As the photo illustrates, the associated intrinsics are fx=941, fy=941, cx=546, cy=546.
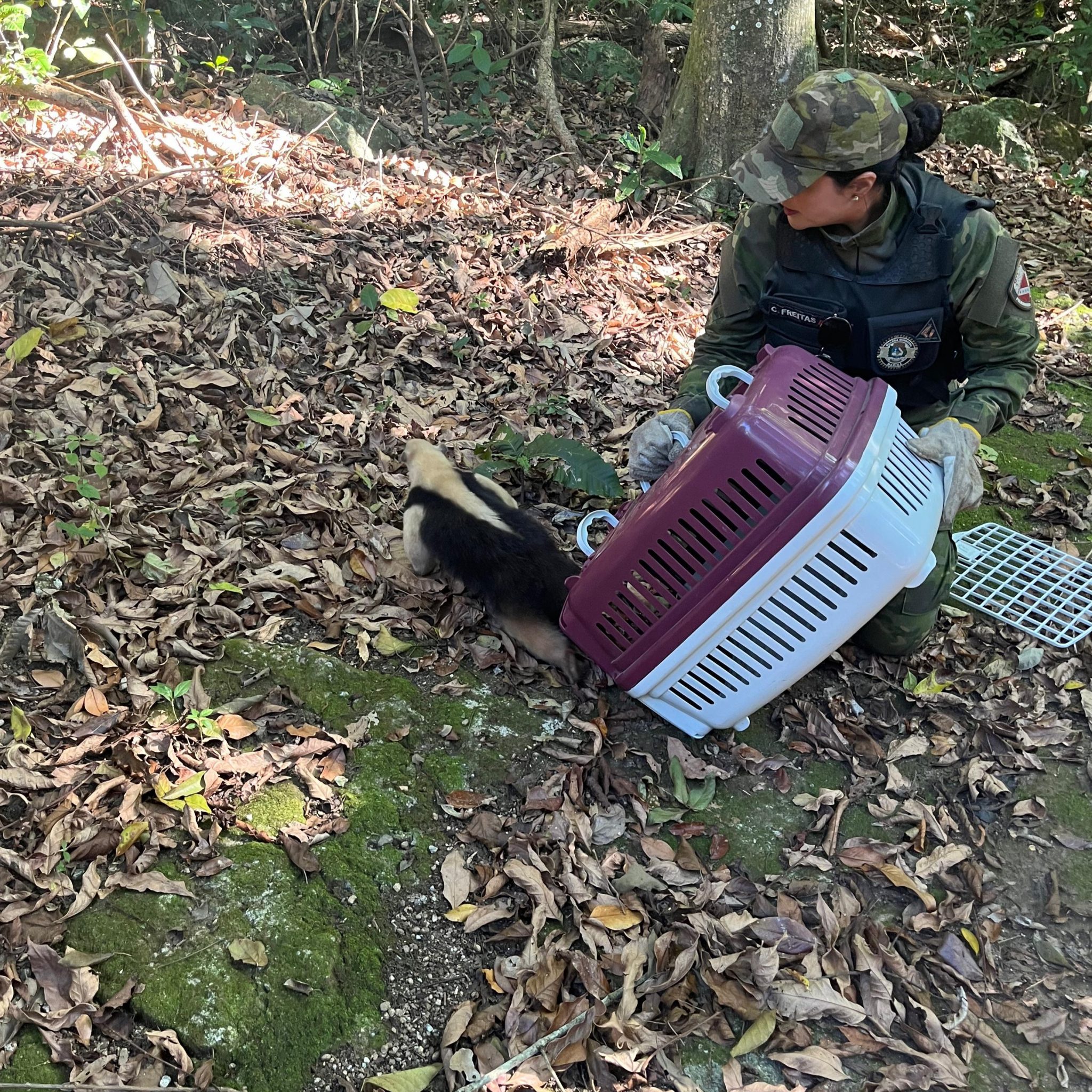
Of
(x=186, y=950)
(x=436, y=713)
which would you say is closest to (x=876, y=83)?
(x=436, y=713)

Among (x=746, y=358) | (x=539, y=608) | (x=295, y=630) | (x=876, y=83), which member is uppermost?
(x=876, y=83)

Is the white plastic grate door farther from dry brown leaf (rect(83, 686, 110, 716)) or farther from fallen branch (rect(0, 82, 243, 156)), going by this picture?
fallen branch (rect(0, 82, 243, 156))

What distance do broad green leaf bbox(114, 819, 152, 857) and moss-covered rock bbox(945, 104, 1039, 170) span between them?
921 cm

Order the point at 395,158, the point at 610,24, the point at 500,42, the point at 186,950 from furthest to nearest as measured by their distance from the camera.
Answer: the point at 610,24, the point at 500,42, the point at 395,158, the point at 186,950

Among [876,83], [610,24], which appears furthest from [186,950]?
[610,24]

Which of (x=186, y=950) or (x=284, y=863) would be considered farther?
(x=284, y=863)

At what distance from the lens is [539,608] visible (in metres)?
3.62

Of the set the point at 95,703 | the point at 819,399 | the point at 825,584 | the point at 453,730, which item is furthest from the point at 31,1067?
the point at 819,399

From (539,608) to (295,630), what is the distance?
98cm

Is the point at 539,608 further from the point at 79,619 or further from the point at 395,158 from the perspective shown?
the point at 395,158

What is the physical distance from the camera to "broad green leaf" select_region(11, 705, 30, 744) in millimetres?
3074

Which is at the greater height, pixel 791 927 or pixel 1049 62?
pixel 1049 62

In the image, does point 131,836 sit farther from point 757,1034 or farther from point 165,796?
point 757,1034

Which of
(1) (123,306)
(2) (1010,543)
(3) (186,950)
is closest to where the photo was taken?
(3) (186,950)
